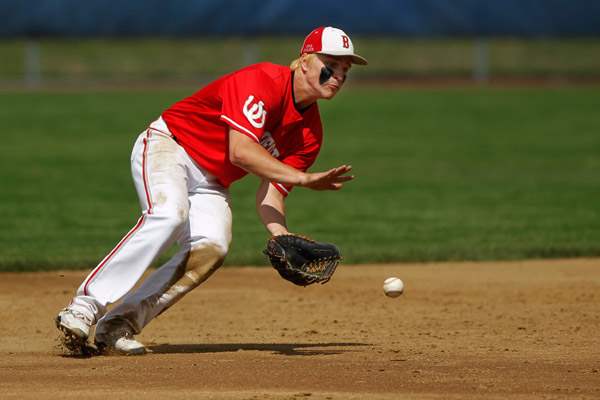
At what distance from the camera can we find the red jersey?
5.57 metres

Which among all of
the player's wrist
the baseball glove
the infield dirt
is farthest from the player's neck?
the infield dirt

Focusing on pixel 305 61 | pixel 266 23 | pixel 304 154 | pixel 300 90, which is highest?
pixel 266 23

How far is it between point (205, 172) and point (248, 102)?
570 mm

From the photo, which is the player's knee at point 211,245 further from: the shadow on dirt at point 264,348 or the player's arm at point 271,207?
the shadow on dirt at point 264,348

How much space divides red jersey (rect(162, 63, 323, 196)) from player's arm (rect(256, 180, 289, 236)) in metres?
0.05

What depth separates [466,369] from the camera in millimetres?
5504

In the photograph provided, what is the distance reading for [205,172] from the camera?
19.4 ft

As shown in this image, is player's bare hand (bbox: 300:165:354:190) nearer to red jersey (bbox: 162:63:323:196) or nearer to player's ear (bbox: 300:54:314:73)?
red jersey (bbox: 162:63:323:196)

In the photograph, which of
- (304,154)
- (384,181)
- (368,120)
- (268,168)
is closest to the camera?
(268,168)

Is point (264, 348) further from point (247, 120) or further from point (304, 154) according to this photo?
point (247, 120)

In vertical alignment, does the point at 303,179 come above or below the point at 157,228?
above

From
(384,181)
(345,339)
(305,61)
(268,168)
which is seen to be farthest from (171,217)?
(384,181)

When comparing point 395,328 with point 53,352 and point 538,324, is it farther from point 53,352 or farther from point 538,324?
point 53,352

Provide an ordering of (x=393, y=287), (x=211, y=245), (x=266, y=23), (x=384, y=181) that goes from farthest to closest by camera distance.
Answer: (x=266, y=23), (x=384, y=181), (x=393, y=287), (x=211, y=245)
